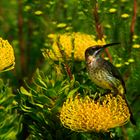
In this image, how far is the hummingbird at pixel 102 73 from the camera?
111 inches

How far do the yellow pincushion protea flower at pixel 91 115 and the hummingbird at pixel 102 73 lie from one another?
19 centimetres

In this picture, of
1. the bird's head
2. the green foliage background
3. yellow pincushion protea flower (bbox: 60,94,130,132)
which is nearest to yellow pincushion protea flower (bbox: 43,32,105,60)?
the green foliage background

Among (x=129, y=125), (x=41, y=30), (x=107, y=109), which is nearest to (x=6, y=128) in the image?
(x=107, y=109)

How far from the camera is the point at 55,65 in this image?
3.04 meters

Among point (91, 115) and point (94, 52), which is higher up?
point (94, 52)

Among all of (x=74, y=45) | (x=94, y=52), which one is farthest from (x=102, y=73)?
(x=74, y=45)

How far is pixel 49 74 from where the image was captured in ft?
9.64

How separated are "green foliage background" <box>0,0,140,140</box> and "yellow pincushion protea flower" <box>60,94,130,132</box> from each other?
11 centimetres

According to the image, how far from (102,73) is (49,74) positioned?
27 centimetres

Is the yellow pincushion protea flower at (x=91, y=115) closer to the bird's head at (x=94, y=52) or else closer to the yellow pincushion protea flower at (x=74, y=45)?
the bird's head at (x=94, y=52)

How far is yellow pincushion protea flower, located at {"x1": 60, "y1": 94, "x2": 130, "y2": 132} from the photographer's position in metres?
2.57

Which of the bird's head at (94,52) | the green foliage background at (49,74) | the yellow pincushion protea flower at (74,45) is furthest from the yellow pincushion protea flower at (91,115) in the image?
the yellow pincushion protea flower at (74,45)

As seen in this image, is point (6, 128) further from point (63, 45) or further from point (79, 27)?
point (79, 27)

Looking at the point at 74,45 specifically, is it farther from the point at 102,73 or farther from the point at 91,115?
the point at 91,115
